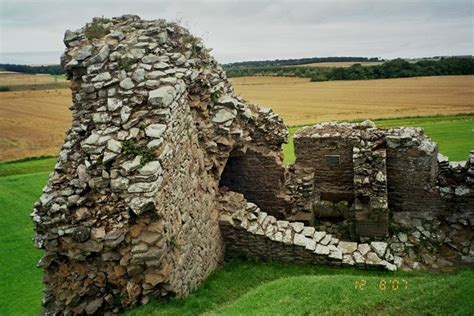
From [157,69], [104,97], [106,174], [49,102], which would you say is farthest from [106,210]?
[49,102]

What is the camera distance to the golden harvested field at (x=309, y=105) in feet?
122

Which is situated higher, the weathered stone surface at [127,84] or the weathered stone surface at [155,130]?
the weathered stone surface at [127,84]

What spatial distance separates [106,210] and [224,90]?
5050 mm

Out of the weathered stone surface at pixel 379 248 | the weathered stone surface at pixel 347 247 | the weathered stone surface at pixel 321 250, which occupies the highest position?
the weathered stone surface at pixel 321 250

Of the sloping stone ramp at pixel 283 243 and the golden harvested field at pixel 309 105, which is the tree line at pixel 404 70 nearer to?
the golden harvested field at pixel 309 105

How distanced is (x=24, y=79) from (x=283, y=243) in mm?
91370

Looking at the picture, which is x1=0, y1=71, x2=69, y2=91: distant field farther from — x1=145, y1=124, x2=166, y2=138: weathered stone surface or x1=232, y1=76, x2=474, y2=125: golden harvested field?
x1=145, y1=124, x2=166, y2=138: weathered stone surface

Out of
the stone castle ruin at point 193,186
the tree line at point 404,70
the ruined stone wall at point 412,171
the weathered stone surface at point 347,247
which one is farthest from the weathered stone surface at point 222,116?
the tree line at point 404,70

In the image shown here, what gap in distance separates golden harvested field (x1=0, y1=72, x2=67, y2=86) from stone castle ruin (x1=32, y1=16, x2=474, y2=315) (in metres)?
80.7

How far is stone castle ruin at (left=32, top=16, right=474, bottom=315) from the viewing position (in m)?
7.49

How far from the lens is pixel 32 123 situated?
44.2m

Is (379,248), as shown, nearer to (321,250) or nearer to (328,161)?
(321,250)

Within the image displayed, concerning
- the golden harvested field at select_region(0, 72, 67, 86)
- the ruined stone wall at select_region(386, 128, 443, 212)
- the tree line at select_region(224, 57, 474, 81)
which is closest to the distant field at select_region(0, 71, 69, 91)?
the golden harvested field at select_region(0, 72, 67, 86)

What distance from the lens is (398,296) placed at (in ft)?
23.6
